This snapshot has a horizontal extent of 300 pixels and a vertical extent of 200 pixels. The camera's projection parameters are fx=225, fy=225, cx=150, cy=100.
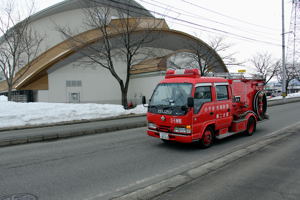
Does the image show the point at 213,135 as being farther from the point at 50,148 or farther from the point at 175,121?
the point at 50,148

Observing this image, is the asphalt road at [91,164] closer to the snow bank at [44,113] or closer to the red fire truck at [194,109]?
the red fire truck at [194,109]

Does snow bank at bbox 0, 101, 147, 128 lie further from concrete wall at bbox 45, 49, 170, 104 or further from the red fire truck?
concrete wall at bbox 45, 49, 170, 104

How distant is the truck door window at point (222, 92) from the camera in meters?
8.14

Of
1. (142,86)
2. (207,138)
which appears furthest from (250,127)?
(142,86)

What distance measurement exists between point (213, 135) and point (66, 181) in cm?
512

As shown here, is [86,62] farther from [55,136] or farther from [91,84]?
[55,136]

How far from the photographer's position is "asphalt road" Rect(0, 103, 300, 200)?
4.48 m

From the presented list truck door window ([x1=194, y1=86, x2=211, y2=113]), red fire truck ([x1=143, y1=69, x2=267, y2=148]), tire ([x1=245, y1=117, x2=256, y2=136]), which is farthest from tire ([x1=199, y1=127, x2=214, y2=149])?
tire ([x1=245, y1=117, x2=256, y2=136])

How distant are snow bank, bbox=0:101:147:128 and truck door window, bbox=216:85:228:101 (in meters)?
9.78

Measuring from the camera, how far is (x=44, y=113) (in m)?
14.3

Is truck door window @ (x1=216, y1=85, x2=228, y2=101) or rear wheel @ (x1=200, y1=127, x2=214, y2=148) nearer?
rear wheel @ (x1=200, y1=127, x2=214, y2=148)

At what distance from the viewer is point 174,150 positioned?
7402mm

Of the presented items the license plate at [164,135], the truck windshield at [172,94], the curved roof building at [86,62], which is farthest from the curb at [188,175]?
the curved roof building at [86,62]

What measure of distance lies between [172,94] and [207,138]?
75.8 inches
